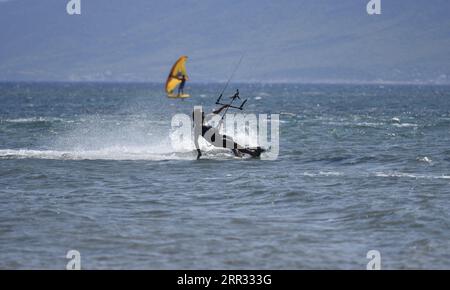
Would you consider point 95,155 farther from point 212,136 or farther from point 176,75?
point 176,75

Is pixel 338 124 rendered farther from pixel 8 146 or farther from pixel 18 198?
pixel 18 198

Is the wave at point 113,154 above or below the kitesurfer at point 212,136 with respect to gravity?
below

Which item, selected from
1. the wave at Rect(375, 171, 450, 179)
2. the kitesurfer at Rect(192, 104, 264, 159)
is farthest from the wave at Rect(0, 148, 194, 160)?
the wave at Rect(375, 171, 450, 179)

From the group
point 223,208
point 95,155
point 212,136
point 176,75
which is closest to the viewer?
point 223,208

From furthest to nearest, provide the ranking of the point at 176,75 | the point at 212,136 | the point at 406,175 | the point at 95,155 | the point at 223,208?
the point at 95,155 < the point at 212,136 < the point at 406,175 < the point at 176,75 < the point at 223,208

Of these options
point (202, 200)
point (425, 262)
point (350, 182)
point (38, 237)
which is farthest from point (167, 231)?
point (350, 182)

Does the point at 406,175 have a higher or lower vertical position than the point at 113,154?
lower

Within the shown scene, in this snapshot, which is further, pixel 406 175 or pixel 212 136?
pixel 212 136

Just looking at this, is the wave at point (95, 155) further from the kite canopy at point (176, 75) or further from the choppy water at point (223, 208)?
the kite canopy at point (176, 75)

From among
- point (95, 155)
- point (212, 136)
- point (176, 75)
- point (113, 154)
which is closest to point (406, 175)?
point (212, 136)

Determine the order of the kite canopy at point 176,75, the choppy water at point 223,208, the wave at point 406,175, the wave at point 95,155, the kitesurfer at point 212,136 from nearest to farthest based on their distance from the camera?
1. the choppy water at point 223,208
2. the kite canopy at point 176,75
3. the wave at point 406,175
4. the kitesurfer at point 212,136
5. the wave at point 95,155

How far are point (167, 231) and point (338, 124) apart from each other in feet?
128

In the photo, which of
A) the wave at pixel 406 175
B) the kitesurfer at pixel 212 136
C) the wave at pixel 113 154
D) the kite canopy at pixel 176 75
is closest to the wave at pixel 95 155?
the wave at pixel 113 154
